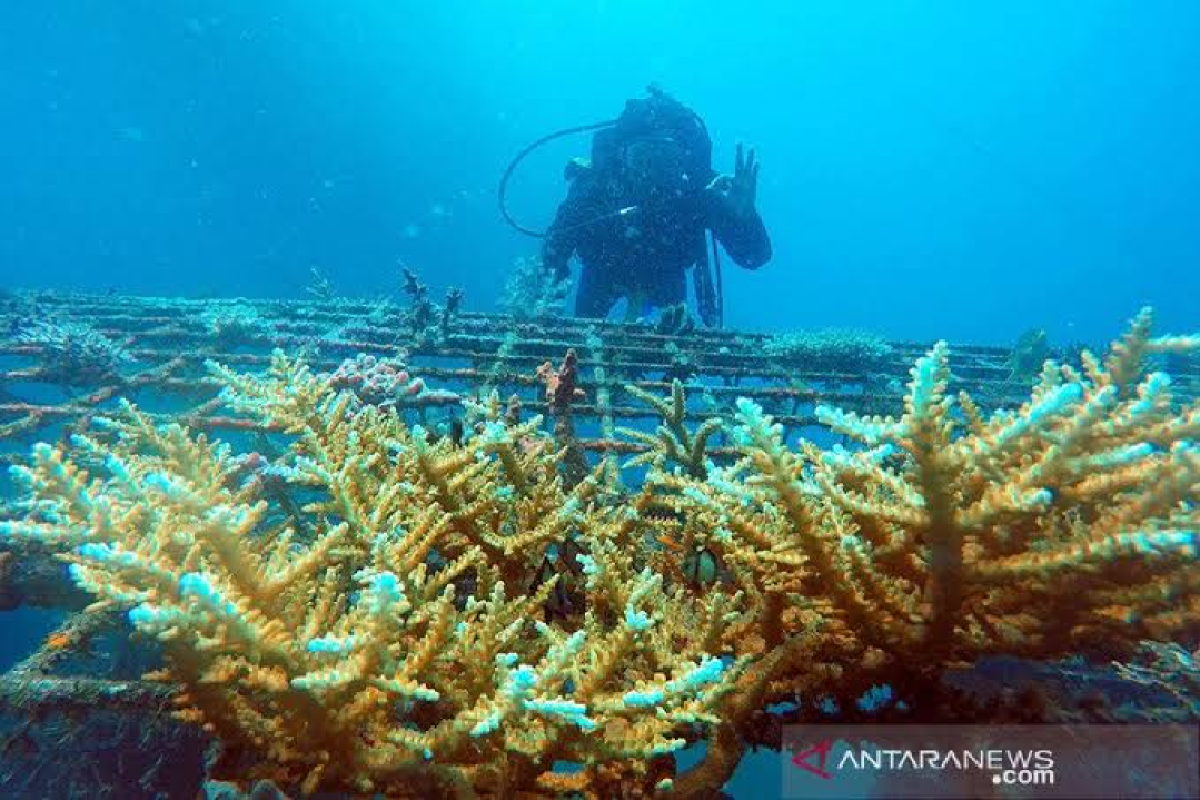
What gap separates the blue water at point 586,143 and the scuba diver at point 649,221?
49.9 m

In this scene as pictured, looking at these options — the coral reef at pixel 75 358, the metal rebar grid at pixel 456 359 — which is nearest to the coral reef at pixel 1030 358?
the metal rebar grid at pixel 456 359

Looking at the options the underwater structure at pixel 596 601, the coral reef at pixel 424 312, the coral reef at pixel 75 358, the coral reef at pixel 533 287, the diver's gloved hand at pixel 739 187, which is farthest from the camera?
the coral reef at pixel 533 287

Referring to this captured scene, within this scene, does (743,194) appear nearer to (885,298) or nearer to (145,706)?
(145,706)

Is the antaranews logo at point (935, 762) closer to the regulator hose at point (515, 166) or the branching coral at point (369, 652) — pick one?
the branching coral at point (369, 652)

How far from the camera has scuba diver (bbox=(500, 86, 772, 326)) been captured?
931 cm

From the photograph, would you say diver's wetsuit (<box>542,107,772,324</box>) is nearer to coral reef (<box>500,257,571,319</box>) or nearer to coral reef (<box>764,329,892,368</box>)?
coral reef (<box>500,257,571,319</box>)

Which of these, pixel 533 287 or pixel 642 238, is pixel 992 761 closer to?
pixel 642 238

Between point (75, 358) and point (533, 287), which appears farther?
point (533, 287)

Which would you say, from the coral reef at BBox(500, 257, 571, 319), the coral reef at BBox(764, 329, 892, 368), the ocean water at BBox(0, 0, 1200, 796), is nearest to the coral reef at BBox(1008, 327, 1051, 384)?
the coral reef at BBox(764, 329, 892, 368)

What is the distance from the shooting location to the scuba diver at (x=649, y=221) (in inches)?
367

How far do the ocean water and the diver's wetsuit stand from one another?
49.4 meters

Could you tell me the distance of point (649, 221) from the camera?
9398 mm

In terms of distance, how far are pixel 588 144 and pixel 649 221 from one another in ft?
379

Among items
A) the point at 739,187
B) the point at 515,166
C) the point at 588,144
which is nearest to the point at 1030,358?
the point at 739,187
